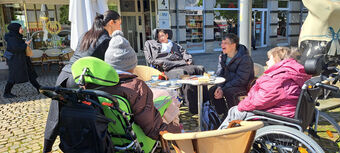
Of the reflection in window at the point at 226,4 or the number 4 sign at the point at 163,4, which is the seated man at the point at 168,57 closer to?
the number 4 sign at the point at 163,4

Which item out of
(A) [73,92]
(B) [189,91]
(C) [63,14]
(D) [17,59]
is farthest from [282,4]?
(A) [73,92]

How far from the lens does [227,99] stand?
3549 millimetres

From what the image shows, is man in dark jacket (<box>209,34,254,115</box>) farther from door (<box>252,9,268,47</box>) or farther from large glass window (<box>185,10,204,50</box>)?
door (<box>252,9,268,47</box>)

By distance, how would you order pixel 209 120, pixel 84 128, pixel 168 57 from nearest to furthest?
pixel 84 128 < pixel 209 120 < pixel 168 57

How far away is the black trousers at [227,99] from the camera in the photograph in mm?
3463

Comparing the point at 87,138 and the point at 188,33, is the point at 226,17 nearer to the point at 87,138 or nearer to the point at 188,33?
the point at 188,33

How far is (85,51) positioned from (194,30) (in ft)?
35.5

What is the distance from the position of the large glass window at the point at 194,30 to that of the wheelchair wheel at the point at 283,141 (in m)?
11.0

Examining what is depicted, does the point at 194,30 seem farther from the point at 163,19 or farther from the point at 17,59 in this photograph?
the point at 17,59

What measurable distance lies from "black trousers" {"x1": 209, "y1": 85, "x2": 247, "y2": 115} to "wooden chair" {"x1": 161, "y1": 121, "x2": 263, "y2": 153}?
1.88m

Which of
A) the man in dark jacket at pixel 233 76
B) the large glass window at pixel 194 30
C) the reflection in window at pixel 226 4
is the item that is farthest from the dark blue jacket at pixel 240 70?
the reflection in window at pixel 226 4

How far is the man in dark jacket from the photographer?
3.49 meters

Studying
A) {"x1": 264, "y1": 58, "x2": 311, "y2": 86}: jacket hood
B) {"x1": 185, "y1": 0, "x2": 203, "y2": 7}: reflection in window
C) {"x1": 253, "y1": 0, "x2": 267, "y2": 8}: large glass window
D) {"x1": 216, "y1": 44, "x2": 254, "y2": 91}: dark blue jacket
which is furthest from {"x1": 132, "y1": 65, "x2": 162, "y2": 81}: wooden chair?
{"x1": 253, "y1": 0, "x2": 267, "y2": 8}: large glass window

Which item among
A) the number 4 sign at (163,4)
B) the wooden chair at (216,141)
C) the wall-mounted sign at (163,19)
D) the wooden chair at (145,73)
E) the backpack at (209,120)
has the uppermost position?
the number 4 sign at (163,4)
